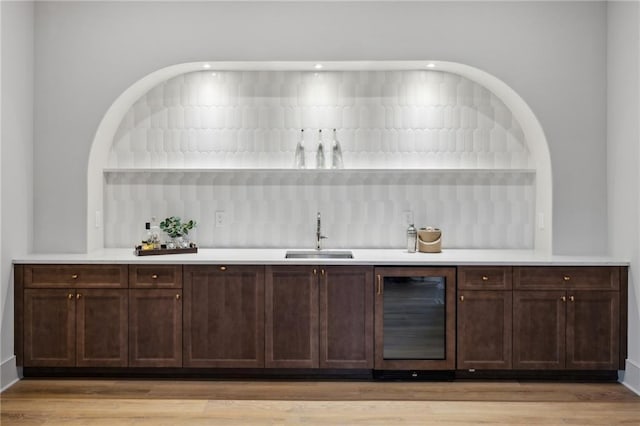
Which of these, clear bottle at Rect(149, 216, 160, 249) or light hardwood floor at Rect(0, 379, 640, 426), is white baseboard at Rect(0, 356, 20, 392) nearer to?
light hardwood floor at Rect(0, 379, 640, 426)

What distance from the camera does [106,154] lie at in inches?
171

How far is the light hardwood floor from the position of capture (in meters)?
3.07

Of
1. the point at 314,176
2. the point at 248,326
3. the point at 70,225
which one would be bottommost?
the point at 248,326

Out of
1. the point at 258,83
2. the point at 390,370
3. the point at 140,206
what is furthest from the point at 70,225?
the point at 390,370

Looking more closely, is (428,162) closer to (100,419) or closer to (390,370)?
(390,370)

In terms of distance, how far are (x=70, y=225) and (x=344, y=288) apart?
2.07m

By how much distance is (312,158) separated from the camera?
436 cm

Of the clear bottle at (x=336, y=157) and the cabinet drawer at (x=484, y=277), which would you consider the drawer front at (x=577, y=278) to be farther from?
the clear bottle at (x=336, y=157)

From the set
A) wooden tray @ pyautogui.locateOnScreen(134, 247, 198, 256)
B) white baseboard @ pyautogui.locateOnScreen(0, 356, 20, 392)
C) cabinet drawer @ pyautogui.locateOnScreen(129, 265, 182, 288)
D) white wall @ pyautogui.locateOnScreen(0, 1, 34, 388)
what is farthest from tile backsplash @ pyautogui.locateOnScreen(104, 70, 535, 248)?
white baseboard @ pyautogui.locateOnScreen(0, 356, 20, 392)

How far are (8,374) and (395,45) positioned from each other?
11.4 feet

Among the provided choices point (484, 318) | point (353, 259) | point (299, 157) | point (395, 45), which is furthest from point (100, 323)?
point (395, 45)

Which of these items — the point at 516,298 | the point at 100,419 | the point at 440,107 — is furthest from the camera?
the point at 440,107

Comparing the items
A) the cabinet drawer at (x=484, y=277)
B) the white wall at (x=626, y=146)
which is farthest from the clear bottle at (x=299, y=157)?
the white wall at (x=626, y=146)

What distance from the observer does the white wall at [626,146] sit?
3.52 metres
